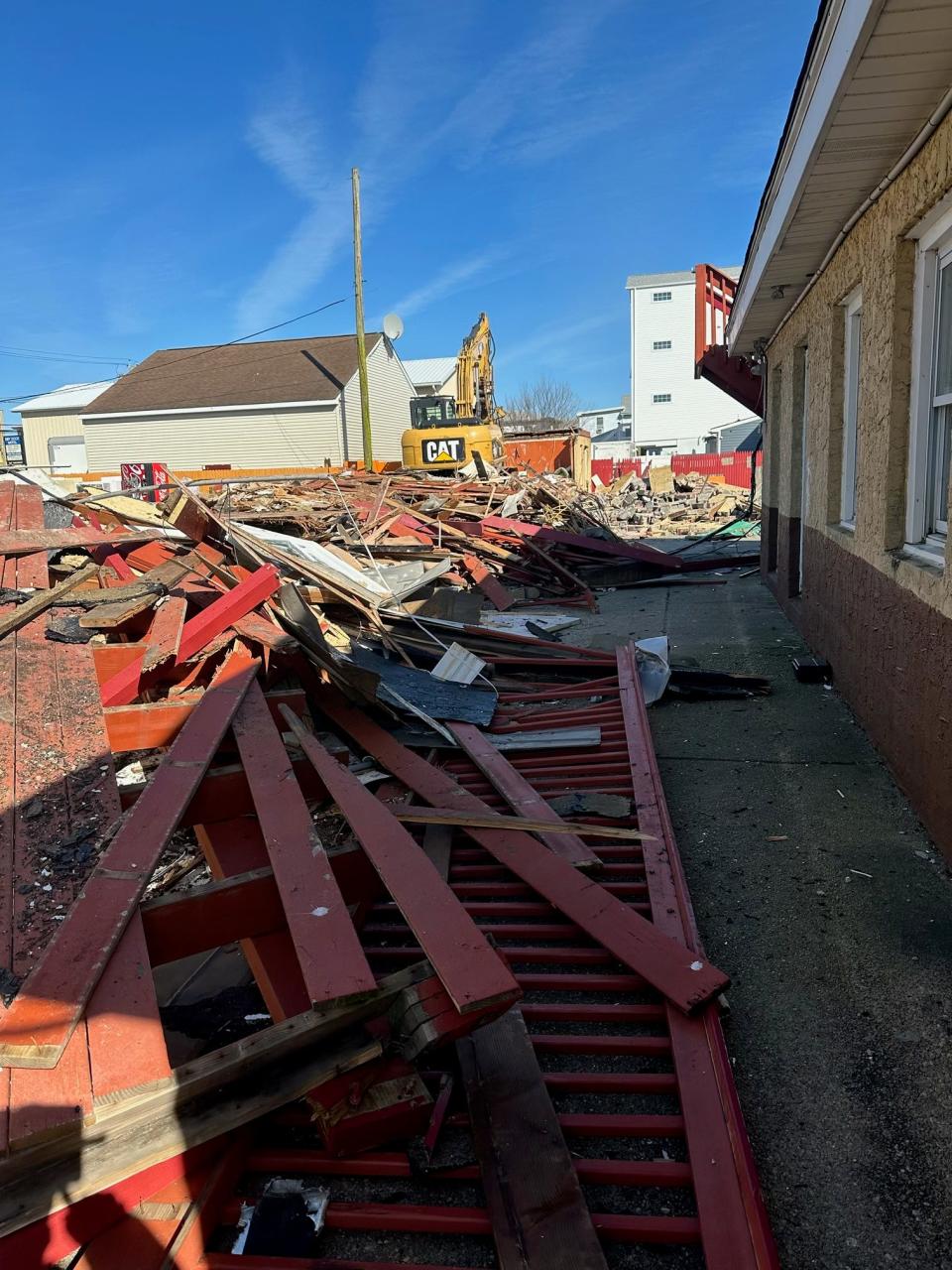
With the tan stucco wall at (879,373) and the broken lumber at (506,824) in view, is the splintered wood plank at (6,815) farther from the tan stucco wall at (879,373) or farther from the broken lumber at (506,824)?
the tan stucco wall at (879,373)

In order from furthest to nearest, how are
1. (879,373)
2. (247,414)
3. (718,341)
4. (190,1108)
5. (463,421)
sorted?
1. (247,414)
2. (463,421)
3. (718,341)
4. (879,373)
5. (190,1108)

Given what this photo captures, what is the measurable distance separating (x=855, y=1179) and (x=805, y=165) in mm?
4646

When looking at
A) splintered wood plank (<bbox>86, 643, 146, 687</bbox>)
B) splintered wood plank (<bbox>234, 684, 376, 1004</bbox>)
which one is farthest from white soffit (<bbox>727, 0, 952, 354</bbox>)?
splintered wood plank (<bbox>86, 643, 146, 687</bbox>)

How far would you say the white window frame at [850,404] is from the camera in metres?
5.88

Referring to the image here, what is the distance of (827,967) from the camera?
299 cm

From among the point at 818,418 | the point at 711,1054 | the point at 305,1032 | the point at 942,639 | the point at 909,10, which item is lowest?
the point at 711,1054

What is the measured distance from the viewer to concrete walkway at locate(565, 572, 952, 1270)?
2.08 m

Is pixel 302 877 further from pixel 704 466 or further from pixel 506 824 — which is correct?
pixel 704 466

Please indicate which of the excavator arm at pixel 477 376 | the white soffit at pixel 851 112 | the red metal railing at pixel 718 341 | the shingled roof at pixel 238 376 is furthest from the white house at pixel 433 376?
the white soffit at pixel 851 112

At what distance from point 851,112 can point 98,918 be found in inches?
179

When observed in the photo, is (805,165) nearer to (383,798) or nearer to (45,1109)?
(383,798)

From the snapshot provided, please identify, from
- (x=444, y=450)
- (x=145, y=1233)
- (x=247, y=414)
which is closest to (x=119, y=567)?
(x=145, y=1233)

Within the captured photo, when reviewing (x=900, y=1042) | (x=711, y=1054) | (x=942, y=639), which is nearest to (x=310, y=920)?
(x=711, y=1054)

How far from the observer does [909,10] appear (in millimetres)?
2842
